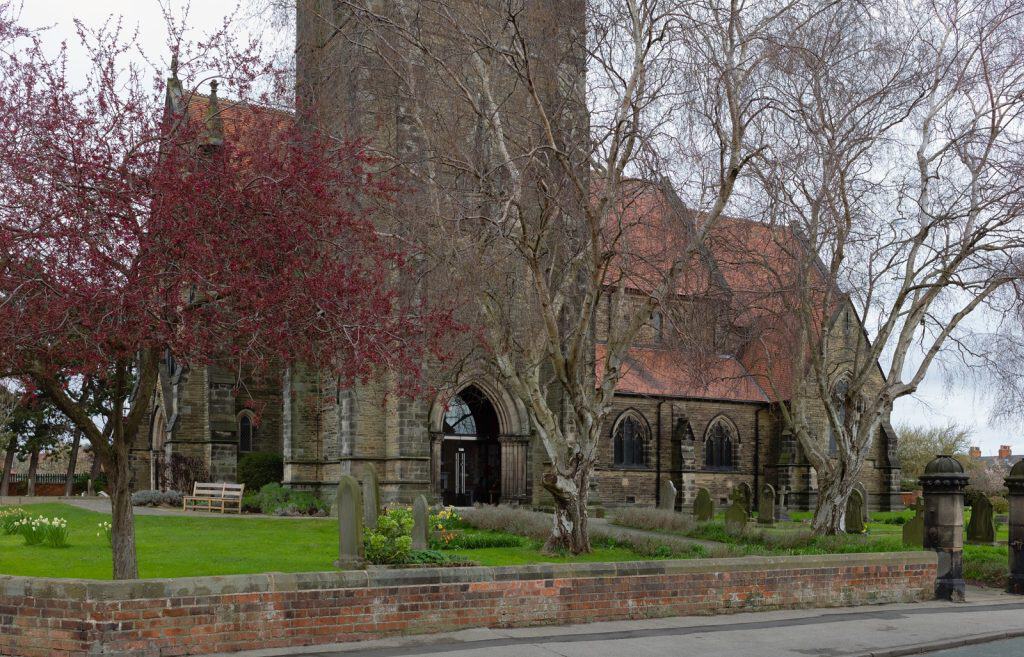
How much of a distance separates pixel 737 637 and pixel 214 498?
18571 mm

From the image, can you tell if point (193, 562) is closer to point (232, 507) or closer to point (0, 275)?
point (0, 275)

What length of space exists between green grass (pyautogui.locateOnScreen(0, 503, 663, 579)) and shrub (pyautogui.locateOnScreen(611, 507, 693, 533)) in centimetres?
532

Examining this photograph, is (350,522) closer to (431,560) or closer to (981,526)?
(431,560)

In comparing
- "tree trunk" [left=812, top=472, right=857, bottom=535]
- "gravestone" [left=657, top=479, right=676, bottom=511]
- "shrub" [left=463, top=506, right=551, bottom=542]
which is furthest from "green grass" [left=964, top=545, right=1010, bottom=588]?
"gravestone" [left=657, top=479, right=676, bottom=511]

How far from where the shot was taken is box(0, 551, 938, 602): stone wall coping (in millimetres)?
8797

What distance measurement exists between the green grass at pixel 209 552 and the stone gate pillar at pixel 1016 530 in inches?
247

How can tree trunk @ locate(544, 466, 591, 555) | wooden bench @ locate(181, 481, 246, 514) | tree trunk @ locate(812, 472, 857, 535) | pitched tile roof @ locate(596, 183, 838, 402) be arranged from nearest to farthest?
pitched tile roof @ locate(596, 183, 838, 402) → tree trunk @ locate(544, 466, 591, 555) → tree trunk @ locate(812, 472, 857, 535) → wooden bench @ locate(181, 481, 246, 514)

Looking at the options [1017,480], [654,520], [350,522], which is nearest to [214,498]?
[654,520]

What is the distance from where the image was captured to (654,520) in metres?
23.5

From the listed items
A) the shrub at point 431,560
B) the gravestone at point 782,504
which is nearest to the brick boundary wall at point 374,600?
the shrub at point 431,560

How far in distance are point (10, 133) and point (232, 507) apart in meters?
18.5

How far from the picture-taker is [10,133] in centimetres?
998

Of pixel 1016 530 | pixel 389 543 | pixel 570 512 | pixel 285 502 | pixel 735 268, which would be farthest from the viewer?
pixel 285 502

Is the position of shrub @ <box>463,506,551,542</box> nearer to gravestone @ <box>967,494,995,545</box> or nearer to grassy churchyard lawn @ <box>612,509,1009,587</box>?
grassy churchyard lawn @ <box>612,509,1009,587</box>
